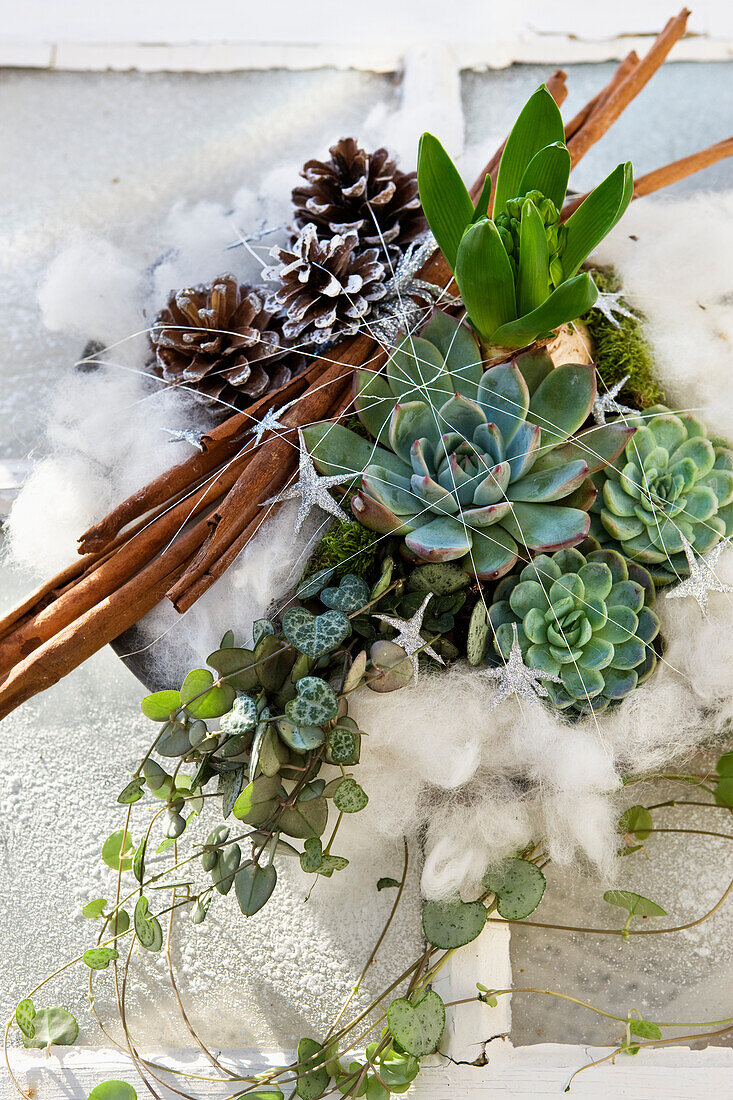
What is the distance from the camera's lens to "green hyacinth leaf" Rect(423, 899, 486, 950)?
61 cm

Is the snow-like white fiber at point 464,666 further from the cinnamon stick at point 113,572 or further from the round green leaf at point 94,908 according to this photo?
the round green leaf at point 94,908

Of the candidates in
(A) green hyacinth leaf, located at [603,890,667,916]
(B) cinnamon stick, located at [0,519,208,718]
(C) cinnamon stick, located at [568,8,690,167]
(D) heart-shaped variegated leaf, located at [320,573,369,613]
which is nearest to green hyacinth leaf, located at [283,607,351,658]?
(D) heart-shaped variegated leaf, located at [320,573,369,613]

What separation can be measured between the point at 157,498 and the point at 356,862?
38cm

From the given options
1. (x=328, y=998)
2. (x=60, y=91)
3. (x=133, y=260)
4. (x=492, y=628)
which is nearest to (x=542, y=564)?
(x=492, y=628)

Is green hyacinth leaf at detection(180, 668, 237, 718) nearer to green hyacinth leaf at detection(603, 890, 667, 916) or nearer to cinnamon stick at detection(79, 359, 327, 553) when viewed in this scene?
cinnamon stick at detection(79, 359, 327, 553)

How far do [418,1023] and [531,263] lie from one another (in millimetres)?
579

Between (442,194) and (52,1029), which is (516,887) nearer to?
(52,1029)

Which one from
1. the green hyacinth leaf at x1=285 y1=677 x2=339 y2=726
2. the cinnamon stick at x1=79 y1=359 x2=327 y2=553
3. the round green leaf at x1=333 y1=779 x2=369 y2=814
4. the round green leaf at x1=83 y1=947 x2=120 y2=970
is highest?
the cinnamon stick at x1=79 y1=359 x2=327 y2=553

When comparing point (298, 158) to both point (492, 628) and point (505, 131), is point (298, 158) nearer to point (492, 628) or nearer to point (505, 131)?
point (505, 131)

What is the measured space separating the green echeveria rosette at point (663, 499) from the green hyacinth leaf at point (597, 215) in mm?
146

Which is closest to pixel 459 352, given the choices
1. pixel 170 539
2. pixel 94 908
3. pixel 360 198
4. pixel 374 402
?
pixel 374 402

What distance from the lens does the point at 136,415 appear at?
714 millimetres

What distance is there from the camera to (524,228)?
55cm

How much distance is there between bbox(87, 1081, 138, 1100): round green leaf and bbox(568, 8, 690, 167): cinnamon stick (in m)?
0.91
